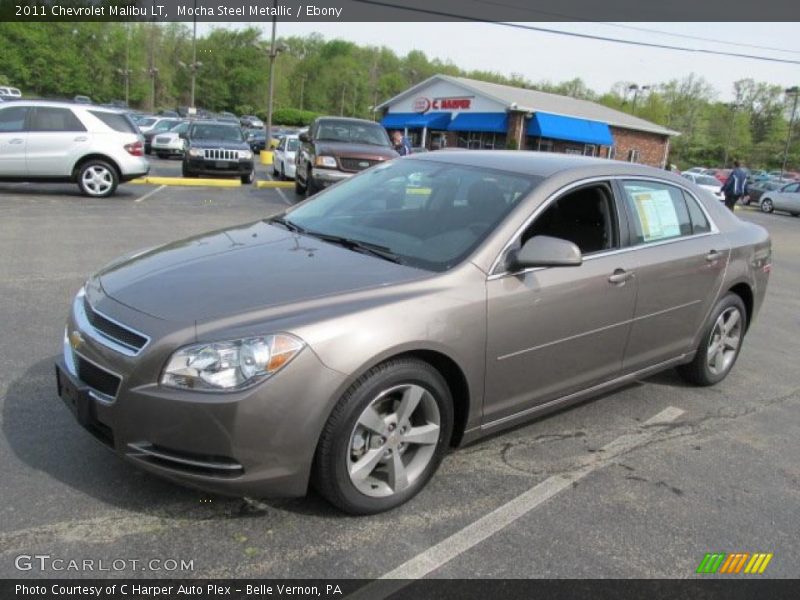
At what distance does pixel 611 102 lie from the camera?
108m

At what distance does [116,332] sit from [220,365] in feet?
1.78

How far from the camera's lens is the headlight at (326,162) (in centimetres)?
1321

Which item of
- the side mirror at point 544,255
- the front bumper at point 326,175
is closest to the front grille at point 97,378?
the side mirror at point 544,255

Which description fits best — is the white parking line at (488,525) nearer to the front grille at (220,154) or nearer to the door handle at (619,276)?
the door handle at (619,276)

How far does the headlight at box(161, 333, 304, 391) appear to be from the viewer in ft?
8.61

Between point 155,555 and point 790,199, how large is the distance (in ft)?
103

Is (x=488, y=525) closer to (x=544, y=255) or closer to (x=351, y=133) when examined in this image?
(x=544, y=255)

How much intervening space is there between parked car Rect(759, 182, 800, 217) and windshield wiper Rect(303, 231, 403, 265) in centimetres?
2955

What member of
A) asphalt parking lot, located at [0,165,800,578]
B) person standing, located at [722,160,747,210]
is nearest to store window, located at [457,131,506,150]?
person standing, located at [722,160,747,210]

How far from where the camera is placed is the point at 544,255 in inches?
131

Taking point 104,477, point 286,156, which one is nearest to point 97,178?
point 286,156

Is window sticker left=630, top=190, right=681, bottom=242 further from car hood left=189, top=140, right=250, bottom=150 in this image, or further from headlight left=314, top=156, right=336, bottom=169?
car hood left=189, top=140, right=250, bottom=150

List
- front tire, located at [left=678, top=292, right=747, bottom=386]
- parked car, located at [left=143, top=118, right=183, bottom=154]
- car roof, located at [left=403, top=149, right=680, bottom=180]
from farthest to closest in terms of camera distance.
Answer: parked car, located at [left=143, top=118, right=183, bottom=154], front tire, located at [left=678, top=292, right=747, bottom=386], car roof, located at [left=403, top=149, right=680, bottom=180]
